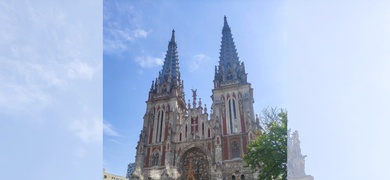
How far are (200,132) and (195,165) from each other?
8.07 feet

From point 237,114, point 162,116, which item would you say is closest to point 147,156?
point 162,116

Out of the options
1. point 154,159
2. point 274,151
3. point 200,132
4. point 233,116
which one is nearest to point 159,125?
point 154,159

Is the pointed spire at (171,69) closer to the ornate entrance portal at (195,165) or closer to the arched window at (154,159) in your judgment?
the arched window at (154,159)

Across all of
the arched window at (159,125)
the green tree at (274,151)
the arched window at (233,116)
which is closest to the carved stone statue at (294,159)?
the green tree at (274,151)

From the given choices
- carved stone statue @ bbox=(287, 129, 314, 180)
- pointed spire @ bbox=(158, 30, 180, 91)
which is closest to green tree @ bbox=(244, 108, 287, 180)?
carved stone statue @ bbox=(287, 129, 314, 180)

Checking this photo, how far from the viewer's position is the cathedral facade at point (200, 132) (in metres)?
20.2

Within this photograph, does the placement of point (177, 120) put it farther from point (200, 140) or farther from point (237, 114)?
point (237, 114)

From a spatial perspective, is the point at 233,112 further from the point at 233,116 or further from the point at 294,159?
the point at 294,159

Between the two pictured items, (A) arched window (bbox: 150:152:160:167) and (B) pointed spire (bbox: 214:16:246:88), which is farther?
(B) pointed spire (bbox: 214:16:246:88)

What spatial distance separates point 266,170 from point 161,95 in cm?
1676

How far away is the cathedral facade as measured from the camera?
20.2 meters

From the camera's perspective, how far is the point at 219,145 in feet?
66.8

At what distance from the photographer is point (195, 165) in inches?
822

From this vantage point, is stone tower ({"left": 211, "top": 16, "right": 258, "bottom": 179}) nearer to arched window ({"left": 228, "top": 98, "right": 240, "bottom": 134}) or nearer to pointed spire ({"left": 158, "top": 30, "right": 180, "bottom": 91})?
arched window ({"left": 228, "top": 98, "right": 240, "bottom": 134})
